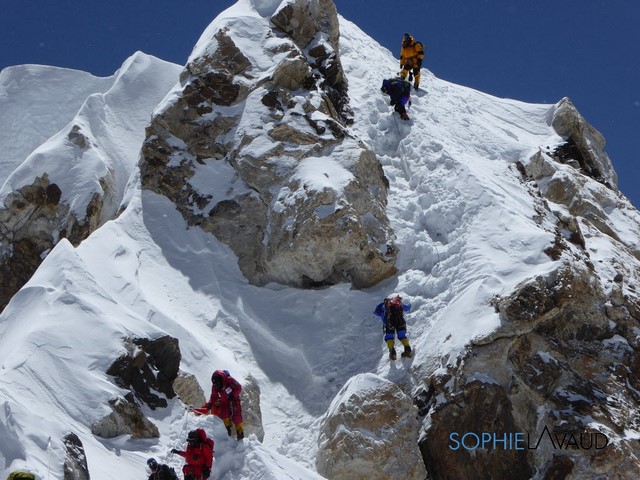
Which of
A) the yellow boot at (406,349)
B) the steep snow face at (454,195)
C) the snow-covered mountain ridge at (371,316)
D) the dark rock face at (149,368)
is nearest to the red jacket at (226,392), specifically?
the snow-covered mountain ridge at (371,316)

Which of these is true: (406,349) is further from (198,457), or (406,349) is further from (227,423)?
(198,457)

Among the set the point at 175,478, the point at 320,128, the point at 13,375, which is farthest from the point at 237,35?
the point at 175,478

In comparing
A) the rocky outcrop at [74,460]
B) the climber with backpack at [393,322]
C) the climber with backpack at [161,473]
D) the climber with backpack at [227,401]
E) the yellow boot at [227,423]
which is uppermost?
the climber with backpack at [393,322]

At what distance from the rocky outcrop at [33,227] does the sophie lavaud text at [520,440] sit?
40.2 feet

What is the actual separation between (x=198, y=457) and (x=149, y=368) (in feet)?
12.4

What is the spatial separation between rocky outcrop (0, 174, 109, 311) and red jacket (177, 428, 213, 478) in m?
12.3

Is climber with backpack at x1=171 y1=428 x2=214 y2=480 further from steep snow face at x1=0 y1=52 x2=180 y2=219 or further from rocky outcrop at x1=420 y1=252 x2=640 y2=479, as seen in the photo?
steep snow face at x1=0 y1=52 x2=180 y2=219

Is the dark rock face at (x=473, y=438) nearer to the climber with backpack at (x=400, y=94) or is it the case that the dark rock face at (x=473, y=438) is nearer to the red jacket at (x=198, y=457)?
the red jacket at (x=198, y=457)

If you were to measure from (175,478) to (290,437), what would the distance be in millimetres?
6277

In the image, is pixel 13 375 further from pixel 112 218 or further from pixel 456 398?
pixel 112 218

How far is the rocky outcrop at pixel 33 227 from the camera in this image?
25.9 meters

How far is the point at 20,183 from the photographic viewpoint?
26.7 m

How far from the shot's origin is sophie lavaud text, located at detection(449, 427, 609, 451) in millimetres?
18469

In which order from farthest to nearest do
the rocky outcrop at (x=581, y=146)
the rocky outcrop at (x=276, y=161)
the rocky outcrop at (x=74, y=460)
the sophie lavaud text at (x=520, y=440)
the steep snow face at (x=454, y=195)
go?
the rocky outcrop at (x=581, y=146)
the rocky outcrop at (x=276, y=161)
the steep snow face at (x=454, y=195)
the sophie lavaud text at (x=520, y=440)
the rocky outcrop at (x=74, y=460)
